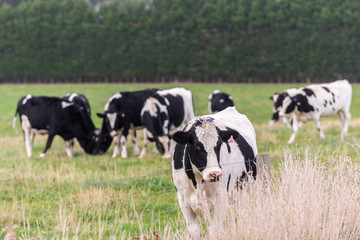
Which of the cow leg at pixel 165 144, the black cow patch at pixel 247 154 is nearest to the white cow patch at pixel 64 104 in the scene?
the cow leg at pixel 165 144

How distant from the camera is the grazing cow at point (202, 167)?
15.4 feet

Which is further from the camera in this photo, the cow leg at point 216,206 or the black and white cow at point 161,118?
the black and white cow at point 161,118

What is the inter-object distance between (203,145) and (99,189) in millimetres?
3469

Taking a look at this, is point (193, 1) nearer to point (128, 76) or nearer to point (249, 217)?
point (128, 76)

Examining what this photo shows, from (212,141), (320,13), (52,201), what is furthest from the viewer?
(320,13)

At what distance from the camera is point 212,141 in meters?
4.78

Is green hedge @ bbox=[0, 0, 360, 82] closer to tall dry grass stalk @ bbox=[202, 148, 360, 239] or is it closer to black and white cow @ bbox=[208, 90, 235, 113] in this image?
black and white cow @ bbox=[208, 90, 235, 113]

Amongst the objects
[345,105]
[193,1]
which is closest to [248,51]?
[193,1]

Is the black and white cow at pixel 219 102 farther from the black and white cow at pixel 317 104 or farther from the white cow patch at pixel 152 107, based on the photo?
the white cow patch at pixel 152 107

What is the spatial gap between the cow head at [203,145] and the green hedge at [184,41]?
144 ft

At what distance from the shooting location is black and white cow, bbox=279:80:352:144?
14.8 metres

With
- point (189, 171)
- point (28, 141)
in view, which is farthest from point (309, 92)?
point (189, 171)

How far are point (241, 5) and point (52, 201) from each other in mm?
45643

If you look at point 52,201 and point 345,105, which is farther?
point 345,105
